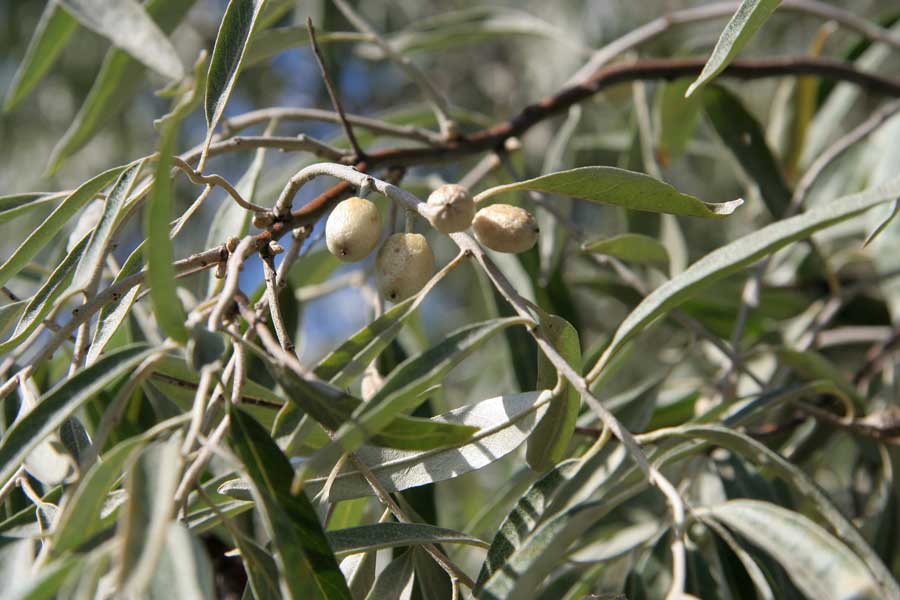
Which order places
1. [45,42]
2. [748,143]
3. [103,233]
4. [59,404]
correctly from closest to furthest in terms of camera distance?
[59,404]
[103,233]
[45,42]
[748,143]

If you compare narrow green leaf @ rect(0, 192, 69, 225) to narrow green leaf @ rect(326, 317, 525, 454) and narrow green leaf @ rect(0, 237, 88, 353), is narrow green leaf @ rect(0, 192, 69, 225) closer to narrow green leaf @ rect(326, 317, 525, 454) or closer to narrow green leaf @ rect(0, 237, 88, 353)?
narrow green leaf @ rect(0, 237, 88, 353)

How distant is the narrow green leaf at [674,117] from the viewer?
4.21 ft

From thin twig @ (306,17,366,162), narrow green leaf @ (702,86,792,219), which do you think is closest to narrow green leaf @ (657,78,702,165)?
narrow green leaf @ (702,86,792,219)

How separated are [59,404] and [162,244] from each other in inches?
5.0

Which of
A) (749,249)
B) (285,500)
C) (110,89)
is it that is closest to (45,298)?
(285,500)

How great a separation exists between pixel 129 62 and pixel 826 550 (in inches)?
33.3

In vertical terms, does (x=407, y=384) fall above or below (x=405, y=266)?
below

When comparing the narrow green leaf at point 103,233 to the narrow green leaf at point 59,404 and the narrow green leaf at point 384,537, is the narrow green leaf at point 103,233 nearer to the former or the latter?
the narrow green leaf at point 59,404

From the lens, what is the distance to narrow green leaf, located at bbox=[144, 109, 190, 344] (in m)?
0.52

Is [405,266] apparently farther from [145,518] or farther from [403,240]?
[145,518]

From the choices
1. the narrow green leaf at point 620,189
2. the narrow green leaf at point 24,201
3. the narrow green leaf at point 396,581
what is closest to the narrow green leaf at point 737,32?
the narrow green leaf at point 620,189

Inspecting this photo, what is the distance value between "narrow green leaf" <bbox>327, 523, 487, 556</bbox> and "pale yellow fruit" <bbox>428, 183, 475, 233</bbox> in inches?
8.4

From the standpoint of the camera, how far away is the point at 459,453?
68 centimetres

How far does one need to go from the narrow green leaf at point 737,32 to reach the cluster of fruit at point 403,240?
0.55 ft
